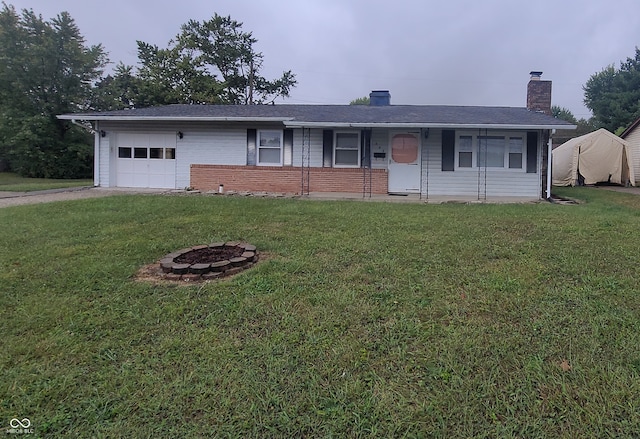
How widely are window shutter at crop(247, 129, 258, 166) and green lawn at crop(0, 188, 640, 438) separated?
28.7ft

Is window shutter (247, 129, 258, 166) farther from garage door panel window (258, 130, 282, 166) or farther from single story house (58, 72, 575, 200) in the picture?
garage door panel window (258, 130, 282, 166)

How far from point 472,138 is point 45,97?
27162 mm

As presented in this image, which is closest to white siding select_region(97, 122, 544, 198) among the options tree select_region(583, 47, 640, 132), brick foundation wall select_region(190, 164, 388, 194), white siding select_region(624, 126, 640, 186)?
brick foundation wall select_region(190, 164, 388, 194)

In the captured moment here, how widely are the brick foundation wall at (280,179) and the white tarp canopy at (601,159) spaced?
11412mm

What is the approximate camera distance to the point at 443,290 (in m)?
3.65

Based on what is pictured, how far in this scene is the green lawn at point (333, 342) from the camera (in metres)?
2.11

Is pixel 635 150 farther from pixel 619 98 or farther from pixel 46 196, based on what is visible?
pixel 46 196

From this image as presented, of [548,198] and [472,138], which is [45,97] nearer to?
[472,138]

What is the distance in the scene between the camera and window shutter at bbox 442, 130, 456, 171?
41.6 ft

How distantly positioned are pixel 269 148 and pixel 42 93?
21612 mm

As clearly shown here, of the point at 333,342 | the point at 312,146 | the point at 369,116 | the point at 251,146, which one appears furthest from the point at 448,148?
the point at 333,342

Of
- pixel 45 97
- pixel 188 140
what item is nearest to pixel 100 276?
pixel 188 140

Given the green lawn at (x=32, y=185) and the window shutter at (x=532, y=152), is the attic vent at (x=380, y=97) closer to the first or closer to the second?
the window shutter at (x=532, y=152)

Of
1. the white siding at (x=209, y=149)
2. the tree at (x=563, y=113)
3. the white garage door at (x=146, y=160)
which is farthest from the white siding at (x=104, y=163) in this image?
the tree at (x=563, y=113)
